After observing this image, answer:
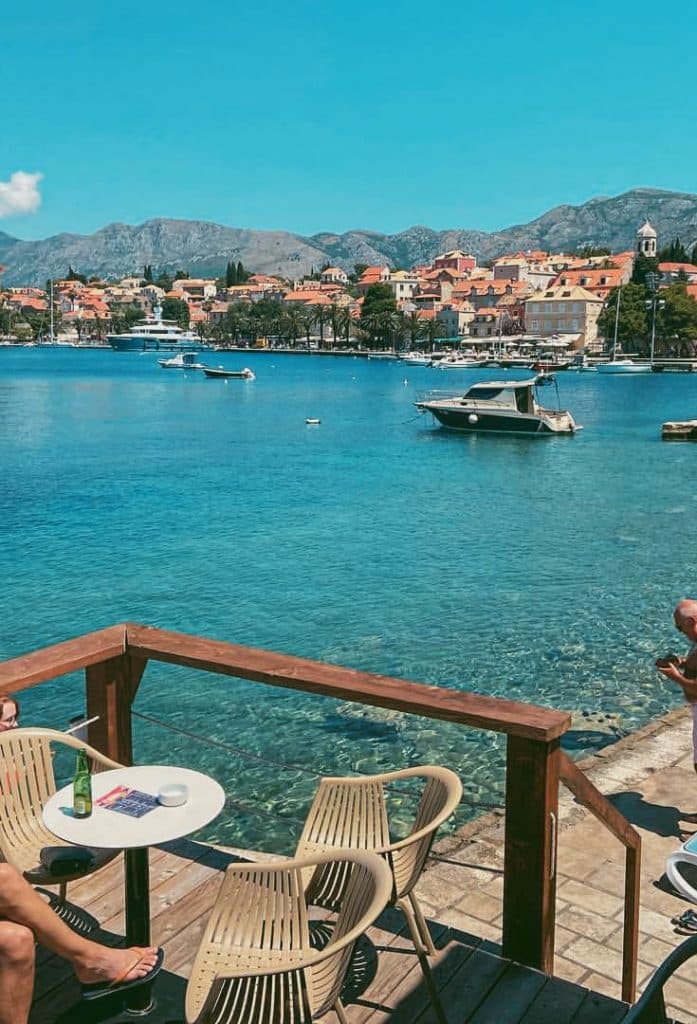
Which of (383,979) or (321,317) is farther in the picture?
(321,317)

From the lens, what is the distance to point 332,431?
55.9 meters

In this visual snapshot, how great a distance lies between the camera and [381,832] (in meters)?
3.69

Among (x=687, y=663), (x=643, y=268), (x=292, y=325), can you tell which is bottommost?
(x=687, y=663)

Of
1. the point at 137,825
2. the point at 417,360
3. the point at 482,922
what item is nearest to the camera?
the point at 137,825

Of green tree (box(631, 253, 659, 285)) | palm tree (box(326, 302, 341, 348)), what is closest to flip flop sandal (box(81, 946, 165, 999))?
green tree (box(631, 253, 659, 285))

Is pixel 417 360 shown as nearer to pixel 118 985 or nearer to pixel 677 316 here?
Result: pixel 677 316

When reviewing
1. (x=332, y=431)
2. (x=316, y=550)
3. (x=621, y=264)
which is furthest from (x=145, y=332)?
(x=316, y=550)

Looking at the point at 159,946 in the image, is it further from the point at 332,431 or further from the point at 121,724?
the point at 332,431

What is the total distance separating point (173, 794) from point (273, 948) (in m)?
0.75

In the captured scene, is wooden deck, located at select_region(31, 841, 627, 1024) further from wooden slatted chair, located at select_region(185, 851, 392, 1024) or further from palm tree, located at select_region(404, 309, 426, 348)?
palm tree, located at select_region(404, 309, 426, 348)

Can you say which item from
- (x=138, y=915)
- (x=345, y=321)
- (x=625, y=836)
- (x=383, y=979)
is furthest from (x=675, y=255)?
(x=138, y=915)

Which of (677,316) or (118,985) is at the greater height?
(677,316)

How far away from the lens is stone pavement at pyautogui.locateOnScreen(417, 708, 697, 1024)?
4.62 metres

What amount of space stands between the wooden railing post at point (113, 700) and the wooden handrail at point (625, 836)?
1825 millimetres
